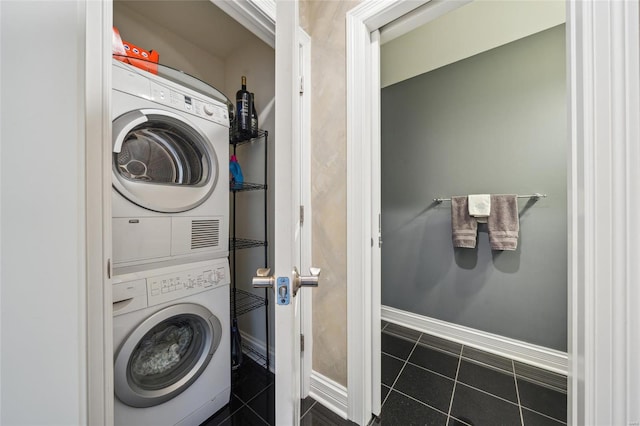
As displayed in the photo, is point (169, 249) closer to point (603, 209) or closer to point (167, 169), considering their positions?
point (167, 169)

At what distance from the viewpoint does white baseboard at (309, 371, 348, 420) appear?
3.66ft

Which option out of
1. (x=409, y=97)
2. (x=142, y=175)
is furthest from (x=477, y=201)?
(x=142, y=175)

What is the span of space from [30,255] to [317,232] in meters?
0.98

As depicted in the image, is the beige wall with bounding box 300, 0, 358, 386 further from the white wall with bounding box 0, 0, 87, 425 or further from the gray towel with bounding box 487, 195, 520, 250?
the gray towel with bounding box 487, 195, 520, 250

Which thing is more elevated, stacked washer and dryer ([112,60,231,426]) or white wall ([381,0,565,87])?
white wall ([381,0,565,87])

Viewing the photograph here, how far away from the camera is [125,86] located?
84cm

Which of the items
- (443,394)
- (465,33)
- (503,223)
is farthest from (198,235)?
(465,33)

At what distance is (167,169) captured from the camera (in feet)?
3.45

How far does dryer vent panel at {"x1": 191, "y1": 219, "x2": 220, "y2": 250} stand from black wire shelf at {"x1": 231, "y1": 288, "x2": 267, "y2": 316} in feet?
1.91

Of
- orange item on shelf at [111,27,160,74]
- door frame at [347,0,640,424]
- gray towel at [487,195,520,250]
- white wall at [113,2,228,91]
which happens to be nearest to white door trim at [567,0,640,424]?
door frame at [347,0,640,424]

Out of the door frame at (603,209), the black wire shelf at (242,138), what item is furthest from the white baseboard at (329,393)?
the black wire shelf at (242,138)

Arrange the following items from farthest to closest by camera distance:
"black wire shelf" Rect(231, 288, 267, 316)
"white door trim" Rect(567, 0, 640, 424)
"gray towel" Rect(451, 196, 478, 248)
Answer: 1. "gray towel" Rect(451, 196, 478, 248)
2. "black wire shelf" Rect(231, 288, 267, 316)
3. "white door trim" Rect(567, 0, 640, 424)

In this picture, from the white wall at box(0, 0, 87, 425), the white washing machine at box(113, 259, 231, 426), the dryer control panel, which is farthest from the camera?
the dryer control panel

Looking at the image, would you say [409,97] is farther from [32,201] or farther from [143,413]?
[143,413]
